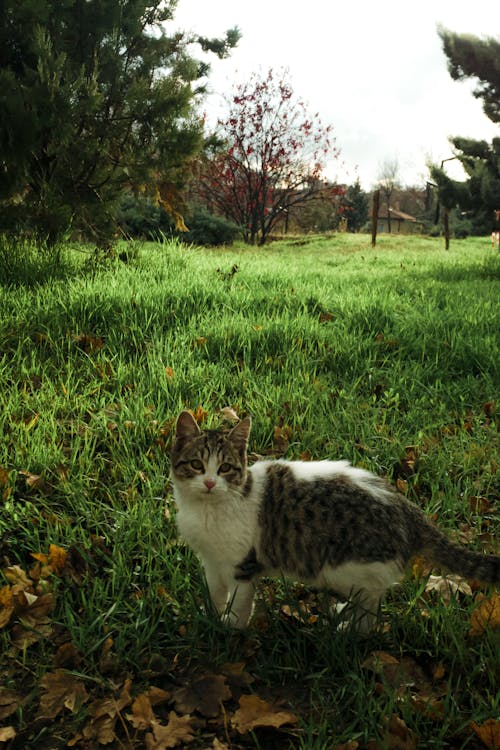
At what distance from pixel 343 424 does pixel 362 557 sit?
1.64m

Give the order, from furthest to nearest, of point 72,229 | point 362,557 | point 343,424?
point 72,229 → point 343,424 → point 362,557

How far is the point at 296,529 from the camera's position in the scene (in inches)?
95.5

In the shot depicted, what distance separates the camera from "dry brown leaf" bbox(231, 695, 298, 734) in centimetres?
195

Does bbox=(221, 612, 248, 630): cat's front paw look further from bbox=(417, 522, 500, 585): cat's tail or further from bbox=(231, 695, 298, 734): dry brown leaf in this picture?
Answer: bbox=(417, 522, 500, 585): cat's tail

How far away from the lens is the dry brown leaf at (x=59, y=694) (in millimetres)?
2090

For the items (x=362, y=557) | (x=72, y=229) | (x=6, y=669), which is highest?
(x=72, y=229)

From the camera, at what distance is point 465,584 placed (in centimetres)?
267

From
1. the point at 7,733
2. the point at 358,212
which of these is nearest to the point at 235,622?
the point at 7,733

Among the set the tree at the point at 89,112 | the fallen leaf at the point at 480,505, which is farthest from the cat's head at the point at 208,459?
the tree at the point at 89,112

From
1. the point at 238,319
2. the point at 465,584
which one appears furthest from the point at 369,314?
the point at 465,584

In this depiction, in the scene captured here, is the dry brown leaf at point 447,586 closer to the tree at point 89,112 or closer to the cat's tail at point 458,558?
the cat's tail at point 458,558

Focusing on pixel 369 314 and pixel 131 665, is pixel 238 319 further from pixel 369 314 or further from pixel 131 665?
pixel 131 665

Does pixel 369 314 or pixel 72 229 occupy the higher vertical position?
pixel 72 229

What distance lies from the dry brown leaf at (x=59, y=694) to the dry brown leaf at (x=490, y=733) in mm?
1372
